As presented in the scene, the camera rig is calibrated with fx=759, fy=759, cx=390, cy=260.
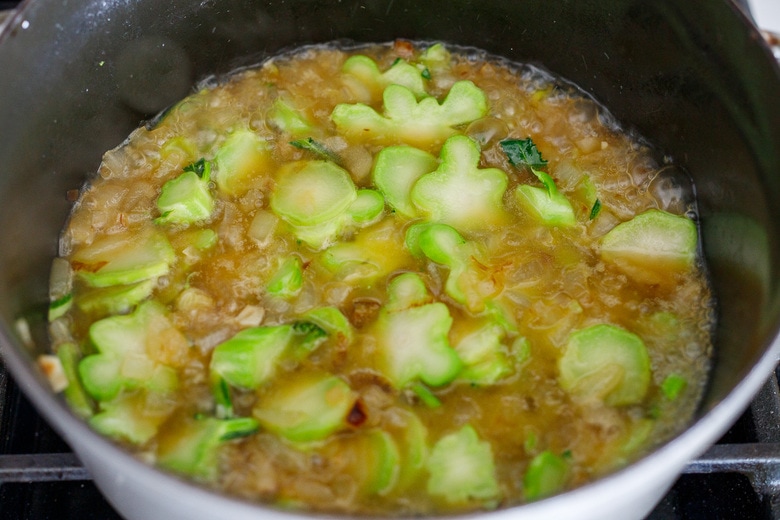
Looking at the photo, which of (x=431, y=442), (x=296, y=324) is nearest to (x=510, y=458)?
(x=431, y=442)

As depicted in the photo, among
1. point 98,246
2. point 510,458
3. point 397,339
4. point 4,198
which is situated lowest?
point 510,458

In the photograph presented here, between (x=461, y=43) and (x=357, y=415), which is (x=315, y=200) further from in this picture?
(x=461, y=43)

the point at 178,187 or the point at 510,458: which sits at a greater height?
the point at 178,187

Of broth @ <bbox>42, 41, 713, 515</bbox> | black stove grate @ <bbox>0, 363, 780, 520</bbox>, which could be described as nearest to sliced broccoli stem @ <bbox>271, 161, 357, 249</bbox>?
broth @ <bbox>42, 41, 713, 515</bbox>

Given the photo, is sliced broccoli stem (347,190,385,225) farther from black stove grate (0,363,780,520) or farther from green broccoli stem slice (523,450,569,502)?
black stove grate (0,363,780,520)

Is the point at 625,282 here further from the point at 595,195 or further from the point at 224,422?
the point at 224,422

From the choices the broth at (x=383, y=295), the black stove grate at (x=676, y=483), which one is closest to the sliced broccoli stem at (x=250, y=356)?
the broth at (x=383, y=295)
